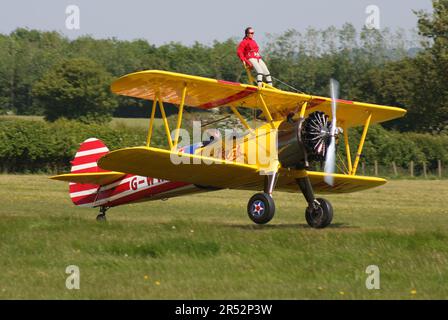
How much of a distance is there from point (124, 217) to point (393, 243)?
27.3 feet

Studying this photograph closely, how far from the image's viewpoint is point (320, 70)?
297ft

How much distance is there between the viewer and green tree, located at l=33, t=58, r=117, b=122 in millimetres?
82812

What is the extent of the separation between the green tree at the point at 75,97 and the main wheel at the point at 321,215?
66294mm

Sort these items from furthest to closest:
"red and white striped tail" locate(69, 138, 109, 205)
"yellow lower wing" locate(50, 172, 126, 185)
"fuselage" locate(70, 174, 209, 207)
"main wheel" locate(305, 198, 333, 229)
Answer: "red and white striped tail" locate(69, 138, 109, 205) < "fuselage" locate(70, 174, 209, 207) < "yellow lower wing" locate(50, 172, 126, 185) < "main wheel" locate(305, 198, 333, 229)

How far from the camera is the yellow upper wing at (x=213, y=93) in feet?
49.1

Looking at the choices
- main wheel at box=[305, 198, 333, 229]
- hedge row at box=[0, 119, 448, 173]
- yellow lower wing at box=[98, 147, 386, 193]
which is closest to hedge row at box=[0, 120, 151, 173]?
hedge row at box=[0, 119, 448, 173]

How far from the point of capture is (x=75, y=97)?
8369 cm

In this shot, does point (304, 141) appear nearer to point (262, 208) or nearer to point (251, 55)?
point (262, 208)

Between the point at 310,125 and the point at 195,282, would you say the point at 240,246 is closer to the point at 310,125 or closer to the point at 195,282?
the point at 195,282

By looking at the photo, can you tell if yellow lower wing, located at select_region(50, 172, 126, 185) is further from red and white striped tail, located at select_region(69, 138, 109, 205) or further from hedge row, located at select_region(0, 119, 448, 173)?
hedge row, located at select_region(0, 119, 448, 173)

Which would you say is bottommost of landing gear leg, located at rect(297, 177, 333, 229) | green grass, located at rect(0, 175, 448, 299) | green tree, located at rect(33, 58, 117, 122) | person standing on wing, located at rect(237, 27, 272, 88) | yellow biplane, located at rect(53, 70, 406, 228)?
green grass, located at rect(0, 175, 448, 299)

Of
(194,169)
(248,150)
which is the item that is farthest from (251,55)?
(194,169)

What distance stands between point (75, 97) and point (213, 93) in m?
69.1

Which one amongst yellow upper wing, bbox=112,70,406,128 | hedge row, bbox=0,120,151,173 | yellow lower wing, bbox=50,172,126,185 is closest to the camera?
yellow upper wing, bbox=112,70,406,128
